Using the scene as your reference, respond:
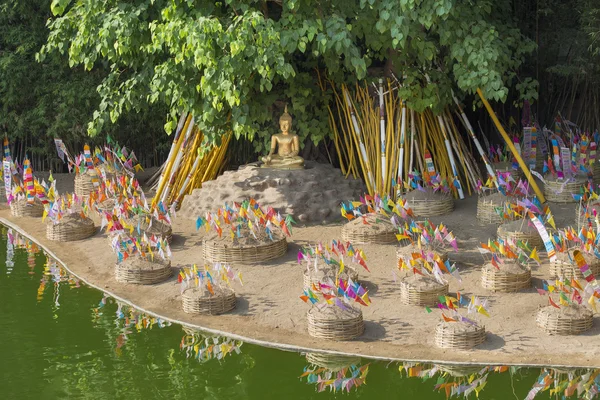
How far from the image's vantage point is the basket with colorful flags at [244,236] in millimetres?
7926

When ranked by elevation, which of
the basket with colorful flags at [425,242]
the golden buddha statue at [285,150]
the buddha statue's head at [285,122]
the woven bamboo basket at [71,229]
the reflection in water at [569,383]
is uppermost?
the buddha statue's head at [285,122]

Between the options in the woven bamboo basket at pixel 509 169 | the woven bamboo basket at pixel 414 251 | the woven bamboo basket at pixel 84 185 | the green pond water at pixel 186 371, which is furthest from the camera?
the woven bamboo basket at pixel 84 185

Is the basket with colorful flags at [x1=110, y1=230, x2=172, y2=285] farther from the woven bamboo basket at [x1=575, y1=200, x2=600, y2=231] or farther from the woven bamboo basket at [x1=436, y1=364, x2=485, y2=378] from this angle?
the woven bamboo basket at [x1=575, y1=200, x2=600, y2=231]

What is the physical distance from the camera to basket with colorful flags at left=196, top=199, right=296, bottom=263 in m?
7.93

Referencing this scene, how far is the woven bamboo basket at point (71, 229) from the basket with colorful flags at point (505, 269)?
355cm

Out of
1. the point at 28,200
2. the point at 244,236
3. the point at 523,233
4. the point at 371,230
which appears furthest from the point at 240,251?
the point at 28,200

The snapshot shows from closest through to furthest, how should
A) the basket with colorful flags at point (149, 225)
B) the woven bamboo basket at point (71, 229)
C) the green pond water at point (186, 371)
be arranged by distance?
the green pond water at point (186, 371) → the basket with colorful flags at point (149, 225) → the woven bamboo basket at point (71, 229)

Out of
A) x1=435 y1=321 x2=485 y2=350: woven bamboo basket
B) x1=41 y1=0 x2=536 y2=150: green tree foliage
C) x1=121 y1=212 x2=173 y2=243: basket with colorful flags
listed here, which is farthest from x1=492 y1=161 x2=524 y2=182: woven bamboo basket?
x1=435 y1=321 x2=485 y2=350: woven bamboo basket

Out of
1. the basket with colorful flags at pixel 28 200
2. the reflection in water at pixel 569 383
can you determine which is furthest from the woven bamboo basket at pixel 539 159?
the basket with colorful flags at pixel 28 200

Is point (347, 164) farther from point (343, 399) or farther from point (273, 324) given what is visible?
point (343, 399)

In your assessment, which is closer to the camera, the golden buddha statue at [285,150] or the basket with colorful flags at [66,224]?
the basket with colorful flags at [66,224]

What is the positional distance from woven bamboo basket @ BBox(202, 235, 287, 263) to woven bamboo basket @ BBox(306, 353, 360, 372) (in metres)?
1.63

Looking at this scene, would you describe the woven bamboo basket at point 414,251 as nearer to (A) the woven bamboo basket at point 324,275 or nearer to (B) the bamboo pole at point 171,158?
(A) the woven bamboo basket at point 324,275

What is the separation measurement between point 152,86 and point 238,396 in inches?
151
